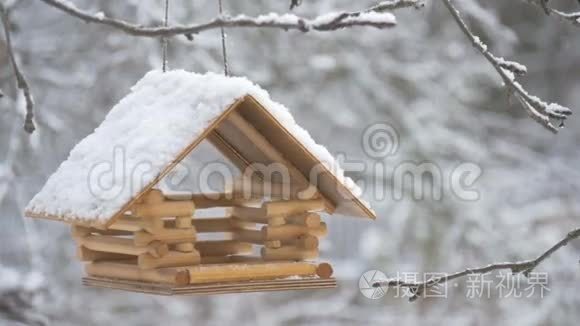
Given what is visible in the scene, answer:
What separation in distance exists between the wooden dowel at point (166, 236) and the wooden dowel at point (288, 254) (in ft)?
0.79

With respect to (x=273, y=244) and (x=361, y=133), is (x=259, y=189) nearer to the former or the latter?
(x=273, y=244)

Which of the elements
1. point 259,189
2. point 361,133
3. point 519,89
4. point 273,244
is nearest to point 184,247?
point 273,244

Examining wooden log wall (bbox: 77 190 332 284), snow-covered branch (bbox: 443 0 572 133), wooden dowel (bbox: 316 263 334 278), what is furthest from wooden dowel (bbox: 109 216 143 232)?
snow-covered branch (bbox: 443 0 572 133)

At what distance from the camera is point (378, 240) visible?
22.7ft

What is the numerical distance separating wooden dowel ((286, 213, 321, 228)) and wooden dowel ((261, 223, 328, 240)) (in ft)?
0.04

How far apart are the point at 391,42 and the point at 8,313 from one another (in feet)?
12.7

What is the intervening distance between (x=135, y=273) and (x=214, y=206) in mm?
415

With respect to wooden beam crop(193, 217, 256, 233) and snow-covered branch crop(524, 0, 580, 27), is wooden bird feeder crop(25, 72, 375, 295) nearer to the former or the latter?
wooden beam crop(193, 217, 256, 233)

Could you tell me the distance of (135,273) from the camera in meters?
2.58

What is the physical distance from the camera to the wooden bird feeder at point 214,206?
2.43 meters

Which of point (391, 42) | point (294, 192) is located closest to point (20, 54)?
point (391, 42)

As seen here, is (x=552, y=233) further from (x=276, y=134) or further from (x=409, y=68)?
(x=276, y=134)

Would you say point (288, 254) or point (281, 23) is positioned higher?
point (281, 23)

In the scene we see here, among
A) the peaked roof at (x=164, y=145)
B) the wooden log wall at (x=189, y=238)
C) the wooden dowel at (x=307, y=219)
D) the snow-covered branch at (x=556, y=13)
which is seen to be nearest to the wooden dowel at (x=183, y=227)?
the wooden log wall at (x=189, y=238)
